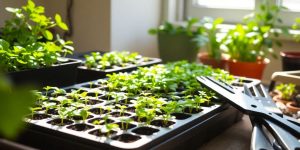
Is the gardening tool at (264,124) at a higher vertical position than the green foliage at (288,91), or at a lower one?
higher

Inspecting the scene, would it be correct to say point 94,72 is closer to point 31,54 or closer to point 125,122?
point 31,54

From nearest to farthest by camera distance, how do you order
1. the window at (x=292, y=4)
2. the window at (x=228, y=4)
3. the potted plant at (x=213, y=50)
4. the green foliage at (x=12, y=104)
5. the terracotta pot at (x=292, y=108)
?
the green foliage at (x=12, y=104), the terracotta pot at (x=292, y=108), the potted plant at (x=213, y=50), the window at (x=292, y=4), the window at (x=228, y=4)

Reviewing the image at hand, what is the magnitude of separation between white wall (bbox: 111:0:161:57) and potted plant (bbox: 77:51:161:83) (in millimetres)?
514

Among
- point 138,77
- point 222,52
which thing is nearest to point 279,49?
point 222,52

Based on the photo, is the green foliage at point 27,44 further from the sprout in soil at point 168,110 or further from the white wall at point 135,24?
the white wall at point 135,24

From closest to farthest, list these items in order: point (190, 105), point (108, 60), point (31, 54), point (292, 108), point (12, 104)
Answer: point (12, 104) < point (190, 105) < point (31, 54) < point (292, 108) < point (108, 60)

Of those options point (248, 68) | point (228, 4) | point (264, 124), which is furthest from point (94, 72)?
point (228, 4)

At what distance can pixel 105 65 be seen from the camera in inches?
40.4

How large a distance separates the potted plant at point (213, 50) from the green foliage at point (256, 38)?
38mm

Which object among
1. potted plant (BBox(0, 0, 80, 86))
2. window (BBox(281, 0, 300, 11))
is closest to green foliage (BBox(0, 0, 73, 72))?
potted plant (BBox(0, 0, 80, 86))

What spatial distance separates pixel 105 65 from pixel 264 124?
54 centimetres

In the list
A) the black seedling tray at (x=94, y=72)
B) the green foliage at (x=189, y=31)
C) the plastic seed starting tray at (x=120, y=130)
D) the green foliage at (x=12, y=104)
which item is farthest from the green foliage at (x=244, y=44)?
the green foliage at (x=12, y=104)

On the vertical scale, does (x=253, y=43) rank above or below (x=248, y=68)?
above

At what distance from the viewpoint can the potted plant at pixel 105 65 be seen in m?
0.99
